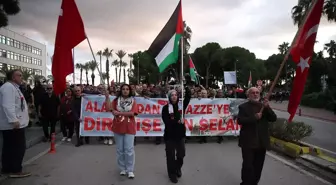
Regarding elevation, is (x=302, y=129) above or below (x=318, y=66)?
below

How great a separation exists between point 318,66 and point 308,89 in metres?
3.04

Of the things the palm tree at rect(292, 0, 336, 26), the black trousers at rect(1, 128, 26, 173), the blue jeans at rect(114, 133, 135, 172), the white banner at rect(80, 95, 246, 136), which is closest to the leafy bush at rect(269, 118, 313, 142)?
the white banner at rect(80, 95, 246, 136)

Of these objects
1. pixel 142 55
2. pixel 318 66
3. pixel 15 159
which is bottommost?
pixel 15 159

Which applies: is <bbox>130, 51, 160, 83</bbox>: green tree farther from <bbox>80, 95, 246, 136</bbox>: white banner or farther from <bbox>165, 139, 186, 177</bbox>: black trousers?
<bbox>165, 139, 186, 177</bbox>: black trousers

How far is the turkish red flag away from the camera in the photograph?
487 cm

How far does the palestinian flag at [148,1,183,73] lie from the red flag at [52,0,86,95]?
153cm

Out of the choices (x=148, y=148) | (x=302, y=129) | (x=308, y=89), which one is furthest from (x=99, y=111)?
(x=308, y=89)

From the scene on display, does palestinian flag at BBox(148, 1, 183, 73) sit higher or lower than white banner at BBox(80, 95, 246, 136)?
higher

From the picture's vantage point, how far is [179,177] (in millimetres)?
5871

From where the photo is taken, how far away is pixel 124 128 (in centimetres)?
578

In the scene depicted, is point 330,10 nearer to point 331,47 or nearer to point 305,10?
point 305,10

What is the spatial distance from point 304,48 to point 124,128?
325 cm

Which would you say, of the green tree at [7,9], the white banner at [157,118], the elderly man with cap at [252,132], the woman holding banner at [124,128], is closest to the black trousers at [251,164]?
the elderly man with cap at [252,132]

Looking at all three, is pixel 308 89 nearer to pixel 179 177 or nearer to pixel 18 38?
pixel 179 177
